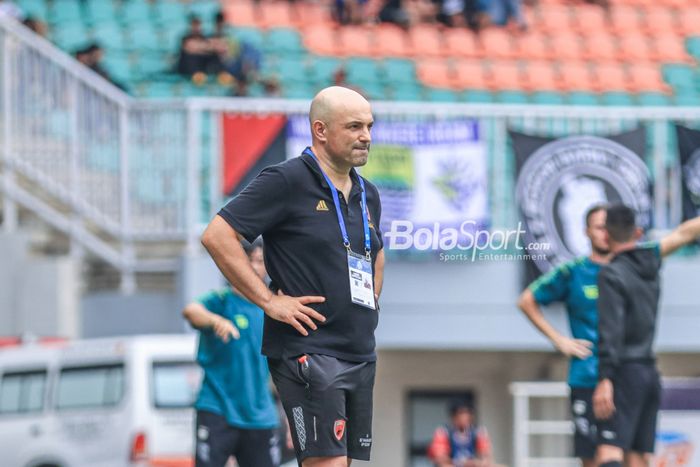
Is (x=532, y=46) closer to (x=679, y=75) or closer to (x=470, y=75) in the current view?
(x=470, y=75)

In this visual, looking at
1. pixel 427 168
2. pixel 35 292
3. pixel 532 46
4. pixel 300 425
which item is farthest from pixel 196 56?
pixel 300 425

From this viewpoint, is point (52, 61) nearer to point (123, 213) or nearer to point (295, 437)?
point (123, 213)

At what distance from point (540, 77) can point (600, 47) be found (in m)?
1.51

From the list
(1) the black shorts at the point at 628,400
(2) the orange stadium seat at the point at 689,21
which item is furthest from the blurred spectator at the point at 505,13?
(1) the black shorts at the point at 628,400

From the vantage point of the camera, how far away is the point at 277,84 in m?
17.1

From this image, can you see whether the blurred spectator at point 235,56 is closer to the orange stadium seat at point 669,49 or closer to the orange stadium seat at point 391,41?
the orange stadium seat at point 391,41

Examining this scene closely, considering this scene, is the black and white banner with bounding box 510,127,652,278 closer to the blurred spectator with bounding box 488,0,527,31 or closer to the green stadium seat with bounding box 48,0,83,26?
the blurred spectator with bounding box 488,0,527,31

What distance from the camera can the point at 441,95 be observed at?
18.0 meters

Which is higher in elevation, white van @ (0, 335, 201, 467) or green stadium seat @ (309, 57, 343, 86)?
green stadium seat @ (309, 57, 343, 86)

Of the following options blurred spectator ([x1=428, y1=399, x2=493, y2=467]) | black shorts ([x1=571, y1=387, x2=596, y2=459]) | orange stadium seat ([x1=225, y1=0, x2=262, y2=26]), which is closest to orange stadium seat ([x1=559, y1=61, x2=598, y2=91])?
orange stadium seat ([x1=225, y1=0, x2=262, y2=26])

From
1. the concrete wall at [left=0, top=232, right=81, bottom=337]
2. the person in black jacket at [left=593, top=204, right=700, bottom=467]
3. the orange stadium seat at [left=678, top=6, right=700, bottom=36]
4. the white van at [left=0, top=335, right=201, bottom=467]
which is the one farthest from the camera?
the orange stadium seat at [left=678, top=6, right=700, bottom=36]

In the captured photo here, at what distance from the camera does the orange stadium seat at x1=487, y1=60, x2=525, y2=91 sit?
18.4 m

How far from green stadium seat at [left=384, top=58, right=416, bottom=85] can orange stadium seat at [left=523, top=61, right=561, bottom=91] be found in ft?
4.43

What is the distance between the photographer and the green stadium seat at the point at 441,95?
58.9 ft
